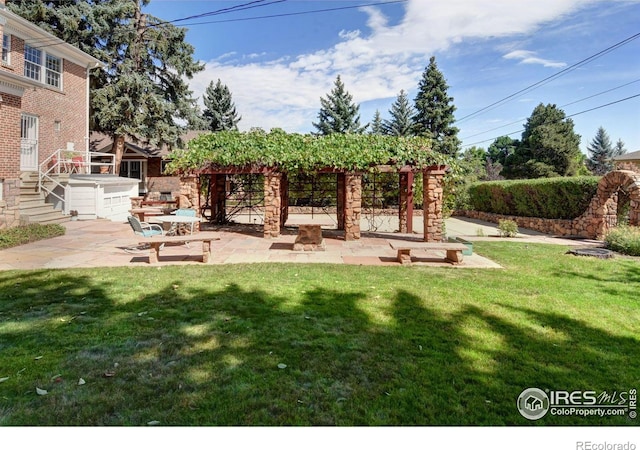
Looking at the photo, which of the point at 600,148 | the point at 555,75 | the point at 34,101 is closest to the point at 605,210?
the point at 555,75

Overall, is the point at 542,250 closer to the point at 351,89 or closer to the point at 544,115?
the point at 351,89

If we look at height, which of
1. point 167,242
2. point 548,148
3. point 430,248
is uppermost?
point 548,148

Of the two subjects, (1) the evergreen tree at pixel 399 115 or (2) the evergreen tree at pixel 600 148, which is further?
(2) the evergreen tree at pixel 600 148

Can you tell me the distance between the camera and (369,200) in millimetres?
21078


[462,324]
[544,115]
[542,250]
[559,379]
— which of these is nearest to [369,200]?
[542,250]

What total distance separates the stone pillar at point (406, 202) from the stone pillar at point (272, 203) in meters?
4.66

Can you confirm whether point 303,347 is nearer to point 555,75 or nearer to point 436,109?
point 555,75

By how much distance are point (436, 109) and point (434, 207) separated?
22000 mm

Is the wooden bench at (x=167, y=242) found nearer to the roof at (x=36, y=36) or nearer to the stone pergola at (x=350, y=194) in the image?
the stone pergola at (x=350, y=194)

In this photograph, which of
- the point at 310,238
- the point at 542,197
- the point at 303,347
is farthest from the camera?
the point at 542,197

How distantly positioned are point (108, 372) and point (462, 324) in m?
3.68

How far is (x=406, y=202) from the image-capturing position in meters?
14.2

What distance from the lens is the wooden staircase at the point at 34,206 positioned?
1284 cm

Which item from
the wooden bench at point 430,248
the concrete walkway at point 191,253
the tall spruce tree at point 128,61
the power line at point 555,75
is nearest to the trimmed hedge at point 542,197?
the concrete walkway at point 191,253
